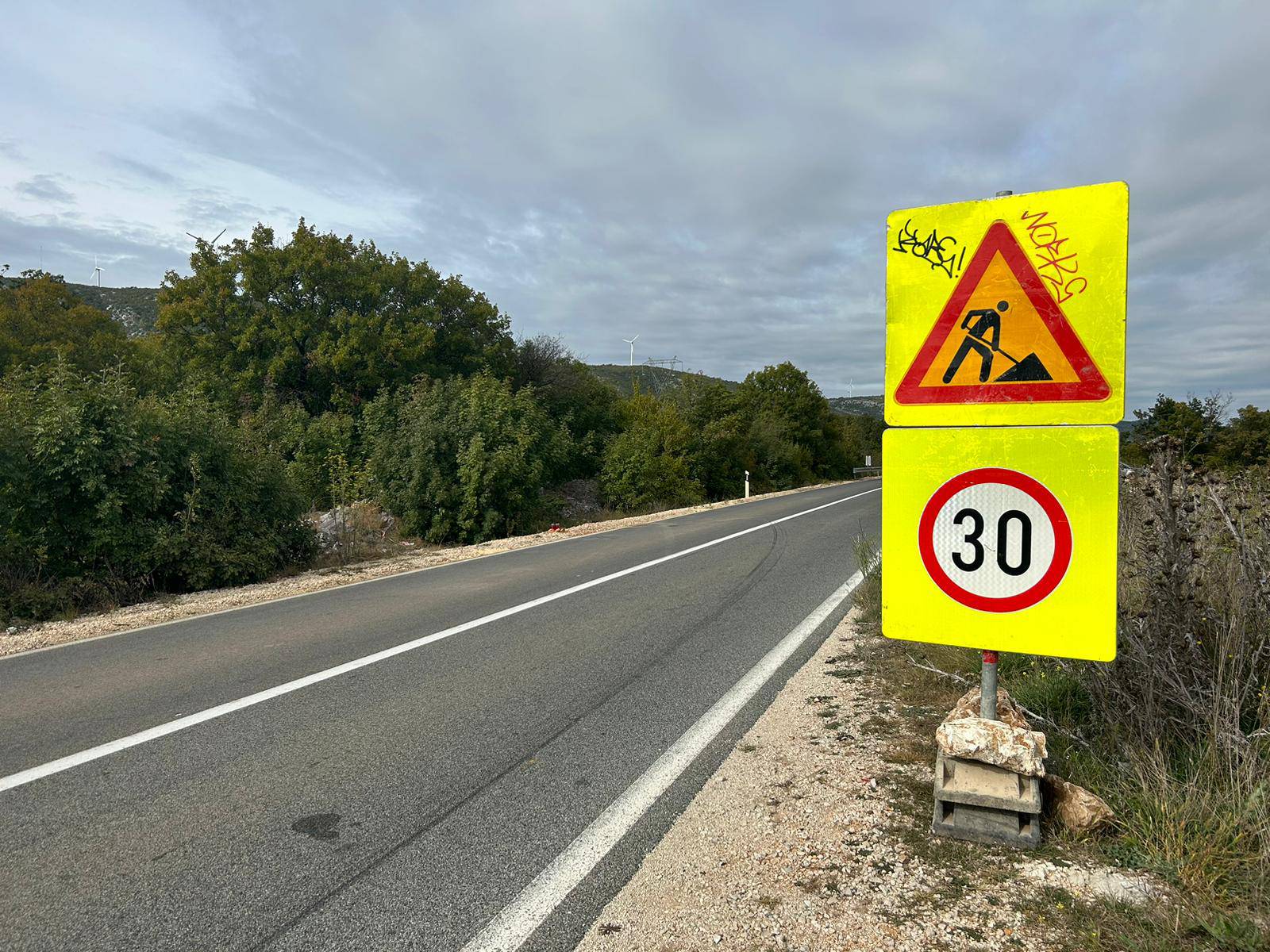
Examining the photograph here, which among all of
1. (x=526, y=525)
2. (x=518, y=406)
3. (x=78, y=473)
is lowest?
(x=526, y=525)

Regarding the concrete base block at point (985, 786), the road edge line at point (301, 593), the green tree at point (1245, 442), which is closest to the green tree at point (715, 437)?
the road edge line at point (301, 593)

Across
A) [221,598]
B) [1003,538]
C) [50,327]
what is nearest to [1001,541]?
[1003,538]

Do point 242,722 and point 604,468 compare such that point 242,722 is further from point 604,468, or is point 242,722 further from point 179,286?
point 179,286

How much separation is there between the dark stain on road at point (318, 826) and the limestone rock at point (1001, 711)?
9.07 feet

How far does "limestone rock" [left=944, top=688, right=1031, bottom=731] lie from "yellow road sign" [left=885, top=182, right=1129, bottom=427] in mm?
1300

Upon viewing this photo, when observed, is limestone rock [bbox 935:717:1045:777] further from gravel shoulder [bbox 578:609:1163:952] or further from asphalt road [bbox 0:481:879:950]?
asphalt road [bbox 0:481:879:950]

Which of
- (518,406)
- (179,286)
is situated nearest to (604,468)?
(518,406)

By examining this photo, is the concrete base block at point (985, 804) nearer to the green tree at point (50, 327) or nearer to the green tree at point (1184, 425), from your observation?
the green tree at point (1184, 425)

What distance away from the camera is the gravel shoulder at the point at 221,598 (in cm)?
809

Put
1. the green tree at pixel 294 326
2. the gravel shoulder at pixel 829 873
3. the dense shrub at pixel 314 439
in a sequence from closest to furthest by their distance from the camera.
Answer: the gravel shoulder at pixel 829 873
the dense shrub at pixel 314 439
the green tree at pixel 294 326

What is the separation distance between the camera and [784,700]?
523 centimetres

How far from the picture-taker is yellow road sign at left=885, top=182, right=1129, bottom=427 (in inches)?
118

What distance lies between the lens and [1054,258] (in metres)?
3.06

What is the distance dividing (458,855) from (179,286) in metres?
36.9
